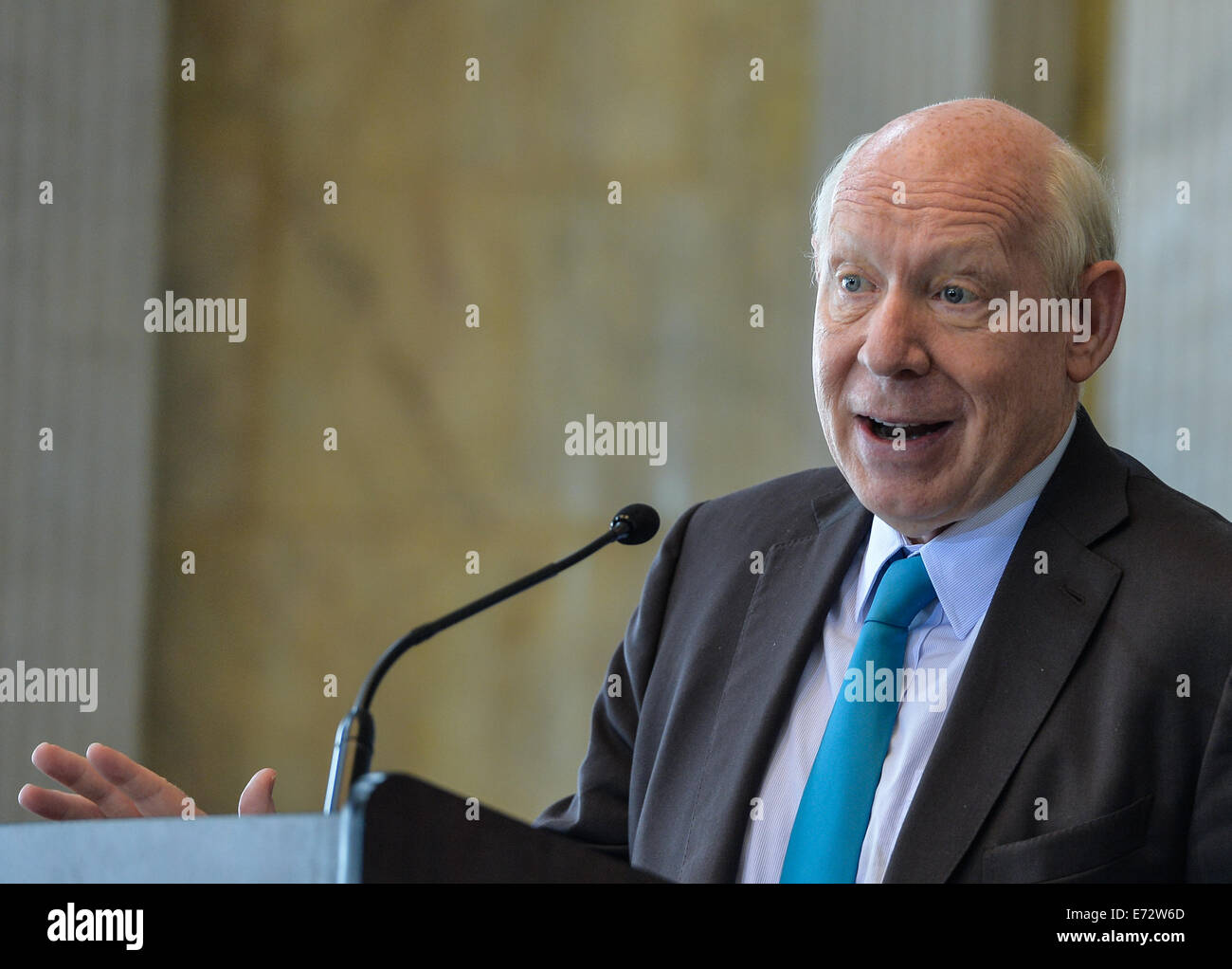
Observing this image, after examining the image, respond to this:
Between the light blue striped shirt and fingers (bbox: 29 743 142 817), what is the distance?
77 cm

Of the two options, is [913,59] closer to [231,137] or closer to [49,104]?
[231,137]

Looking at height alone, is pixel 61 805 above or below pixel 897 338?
below

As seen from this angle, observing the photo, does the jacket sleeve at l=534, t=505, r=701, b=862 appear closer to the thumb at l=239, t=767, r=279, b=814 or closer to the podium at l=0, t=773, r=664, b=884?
the thumb at l=239, t=767, r=279, b=814

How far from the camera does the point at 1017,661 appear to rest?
5.80 feet

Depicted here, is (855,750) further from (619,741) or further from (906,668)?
(619,741)

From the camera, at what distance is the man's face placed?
1896 millimetres

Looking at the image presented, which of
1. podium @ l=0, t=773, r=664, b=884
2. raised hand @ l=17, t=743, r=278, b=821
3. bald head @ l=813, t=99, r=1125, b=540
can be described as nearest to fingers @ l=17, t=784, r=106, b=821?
raised hand @ l=17, t=743, r=278, b=821

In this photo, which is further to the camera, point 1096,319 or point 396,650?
point 1096,319

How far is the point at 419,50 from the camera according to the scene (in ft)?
17.4

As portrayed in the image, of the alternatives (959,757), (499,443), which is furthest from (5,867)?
(499,443)

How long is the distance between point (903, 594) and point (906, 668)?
10cm

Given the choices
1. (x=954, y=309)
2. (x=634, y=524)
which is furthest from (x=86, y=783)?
(x=954, y=309)

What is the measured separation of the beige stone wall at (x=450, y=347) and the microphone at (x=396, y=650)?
3.20m
